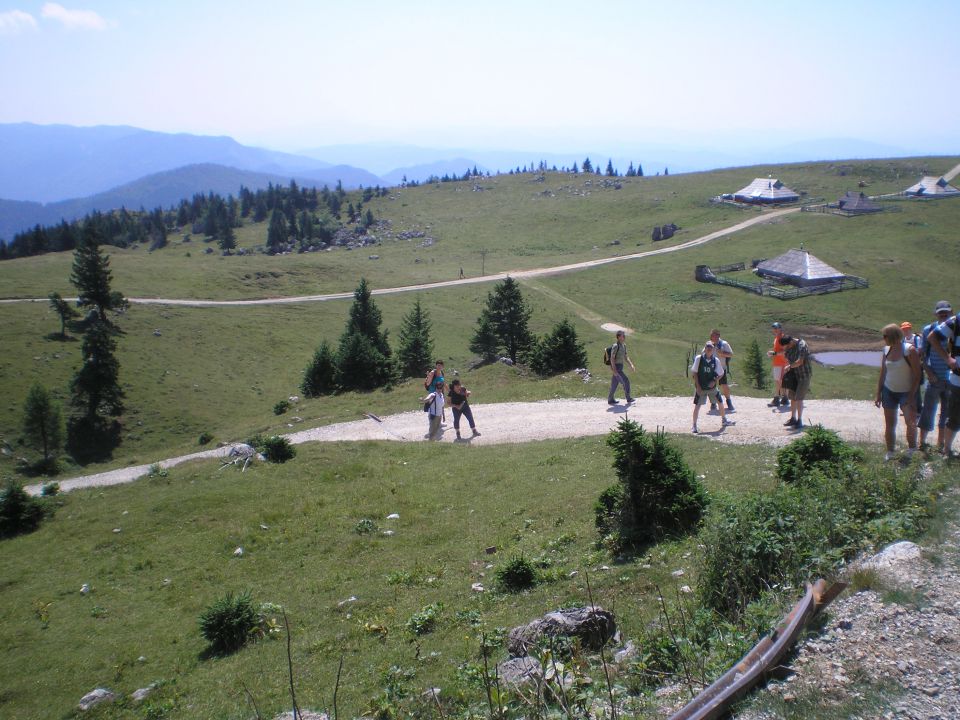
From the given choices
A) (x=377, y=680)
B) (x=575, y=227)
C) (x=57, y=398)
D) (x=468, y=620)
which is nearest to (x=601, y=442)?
(x=468, y=620)

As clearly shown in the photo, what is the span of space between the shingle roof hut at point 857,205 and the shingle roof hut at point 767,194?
1740 centimetres

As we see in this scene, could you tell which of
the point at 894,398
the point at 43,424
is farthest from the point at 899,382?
the point at 43,424

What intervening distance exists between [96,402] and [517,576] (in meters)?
55.3

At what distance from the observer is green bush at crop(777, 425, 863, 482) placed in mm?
12180

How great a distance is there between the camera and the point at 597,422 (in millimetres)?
22469

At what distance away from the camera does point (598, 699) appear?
681 centimetres

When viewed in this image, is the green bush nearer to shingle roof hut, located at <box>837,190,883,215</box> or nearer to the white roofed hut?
shingle roof hut, located at <box>837,190,883,215</box>

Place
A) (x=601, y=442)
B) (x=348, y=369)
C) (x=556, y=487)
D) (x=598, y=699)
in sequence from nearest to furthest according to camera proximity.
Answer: (x=598, y=699) → (x=556, y=487) → (x=601, y=442) → (x=348, y=369)

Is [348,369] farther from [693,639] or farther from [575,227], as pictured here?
[575,227]

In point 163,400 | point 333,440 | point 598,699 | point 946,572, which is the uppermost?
point 946,572

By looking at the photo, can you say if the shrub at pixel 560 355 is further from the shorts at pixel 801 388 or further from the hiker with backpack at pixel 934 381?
the hiker with backpack at pixel 934 381

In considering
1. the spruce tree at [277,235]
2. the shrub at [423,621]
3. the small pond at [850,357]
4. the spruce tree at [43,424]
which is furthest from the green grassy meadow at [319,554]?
the spruce tree at [277,235]

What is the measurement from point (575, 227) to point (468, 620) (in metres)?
137

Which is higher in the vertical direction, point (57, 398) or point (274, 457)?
point (274, 457)
